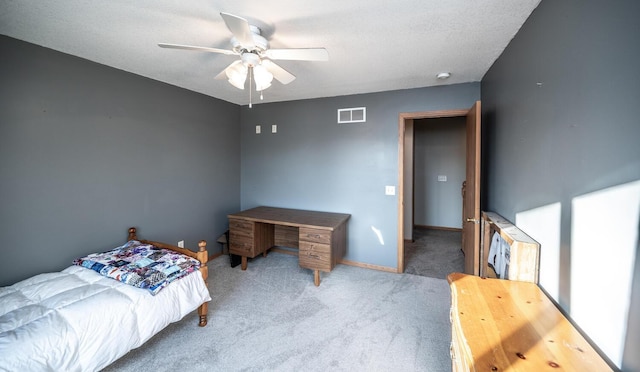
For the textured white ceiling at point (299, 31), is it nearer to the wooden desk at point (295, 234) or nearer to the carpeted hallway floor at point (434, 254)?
the wooden desk at point (295, 234)

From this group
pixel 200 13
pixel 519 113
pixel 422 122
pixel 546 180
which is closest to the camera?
pixel 546 180

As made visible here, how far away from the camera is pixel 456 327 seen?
1.12 metres

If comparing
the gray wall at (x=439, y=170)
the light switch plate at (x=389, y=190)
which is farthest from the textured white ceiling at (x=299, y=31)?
the gray wall at (x=439, y=170)

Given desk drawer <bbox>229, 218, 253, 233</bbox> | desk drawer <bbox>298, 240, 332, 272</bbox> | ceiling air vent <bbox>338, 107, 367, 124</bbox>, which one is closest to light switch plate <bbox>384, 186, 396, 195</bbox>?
ceiling air vent <bbox>338, 107, 367, 124</bbox>

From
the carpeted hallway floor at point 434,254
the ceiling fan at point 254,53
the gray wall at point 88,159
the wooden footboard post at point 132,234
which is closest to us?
the ceiling fan at point 254,53

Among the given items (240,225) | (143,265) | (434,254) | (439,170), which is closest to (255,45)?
(143,265)

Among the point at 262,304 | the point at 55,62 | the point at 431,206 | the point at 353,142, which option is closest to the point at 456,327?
the point at 262,304

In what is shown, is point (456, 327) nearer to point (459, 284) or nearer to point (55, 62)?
A: point (459, 284)

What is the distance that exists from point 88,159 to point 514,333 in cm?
341

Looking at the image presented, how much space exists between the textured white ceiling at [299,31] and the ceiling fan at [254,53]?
6.8 inches

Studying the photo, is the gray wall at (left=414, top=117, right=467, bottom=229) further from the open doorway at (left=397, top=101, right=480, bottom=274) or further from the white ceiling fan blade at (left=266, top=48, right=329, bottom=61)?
the white ceiling fan blade at (left=266, top=48, right=329, bottom=61)

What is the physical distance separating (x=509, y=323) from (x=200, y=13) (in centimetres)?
241

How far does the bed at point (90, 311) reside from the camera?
1.35 metres

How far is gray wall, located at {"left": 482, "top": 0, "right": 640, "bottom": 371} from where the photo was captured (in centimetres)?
87
